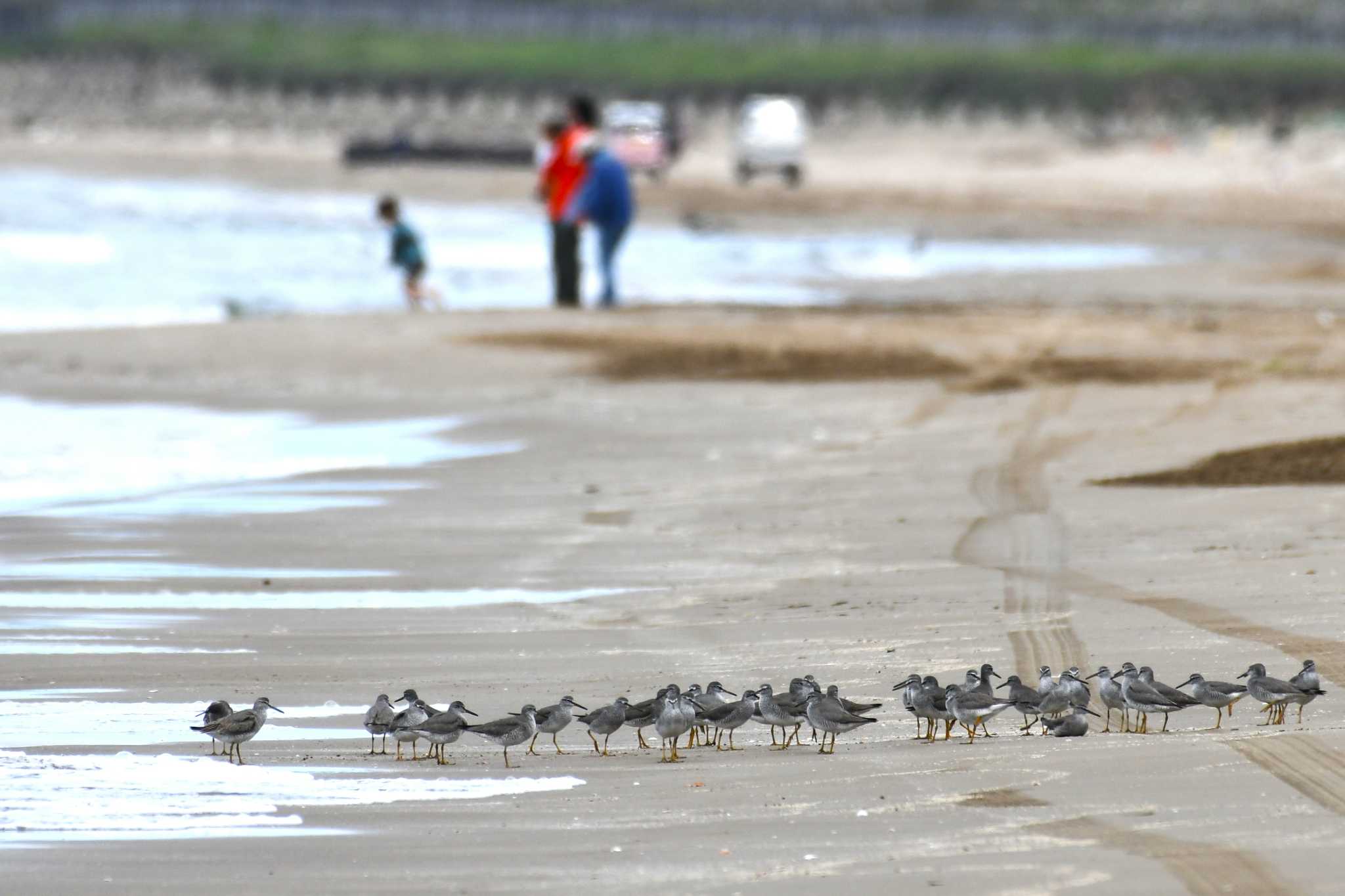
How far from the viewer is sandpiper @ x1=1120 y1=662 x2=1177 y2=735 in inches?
245

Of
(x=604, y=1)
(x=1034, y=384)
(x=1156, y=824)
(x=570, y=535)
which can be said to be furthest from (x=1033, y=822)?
(x=604, y=1)

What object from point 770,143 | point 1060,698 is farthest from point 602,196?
point 770,143

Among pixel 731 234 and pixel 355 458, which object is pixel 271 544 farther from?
pixel 731 234

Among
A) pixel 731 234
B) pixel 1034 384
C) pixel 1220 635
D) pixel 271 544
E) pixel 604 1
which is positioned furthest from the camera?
pixel 604 1

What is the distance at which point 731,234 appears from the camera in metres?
36.3

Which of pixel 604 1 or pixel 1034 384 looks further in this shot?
pixel 604 1

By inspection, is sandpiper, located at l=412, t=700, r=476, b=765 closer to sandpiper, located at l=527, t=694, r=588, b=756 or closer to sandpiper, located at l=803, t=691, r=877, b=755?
sandpiper, located at l=527, t=694, r=588, b=756

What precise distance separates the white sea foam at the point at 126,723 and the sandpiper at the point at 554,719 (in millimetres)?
579

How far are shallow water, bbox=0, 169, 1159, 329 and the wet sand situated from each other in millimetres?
9321

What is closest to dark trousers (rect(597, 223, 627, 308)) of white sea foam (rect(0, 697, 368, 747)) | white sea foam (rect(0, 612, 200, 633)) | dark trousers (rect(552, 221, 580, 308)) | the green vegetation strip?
dark trousers (rect(552, 221, 580, 308))

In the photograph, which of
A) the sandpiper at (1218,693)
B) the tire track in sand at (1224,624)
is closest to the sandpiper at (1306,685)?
the sandpiper at (1218,693)

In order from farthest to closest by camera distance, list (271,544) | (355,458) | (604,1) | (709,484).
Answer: (604,1) → (355,458) → (709,484) → (271,544)

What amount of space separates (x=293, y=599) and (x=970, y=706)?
3468mm

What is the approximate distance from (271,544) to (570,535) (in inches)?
55.1
